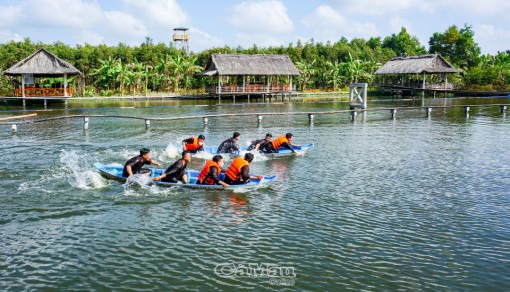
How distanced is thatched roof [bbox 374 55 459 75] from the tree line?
18.1 feet

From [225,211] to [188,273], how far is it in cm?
387

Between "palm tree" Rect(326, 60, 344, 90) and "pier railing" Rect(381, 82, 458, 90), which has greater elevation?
"palm tree" Rect(326, 60, 344, 90)

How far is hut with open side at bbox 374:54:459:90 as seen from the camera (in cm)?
6138

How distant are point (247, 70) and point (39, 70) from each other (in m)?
22.2

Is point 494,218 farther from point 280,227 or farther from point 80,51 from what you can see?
point 80,51

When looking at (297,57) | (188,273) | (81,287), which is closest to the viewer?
(81,287)

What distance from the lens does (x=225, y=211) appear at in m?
13.2

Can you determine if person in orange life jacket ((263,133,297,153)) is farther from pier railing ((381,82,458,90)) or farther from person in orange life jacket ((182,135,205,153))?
pier railing ((381,82,458,90))

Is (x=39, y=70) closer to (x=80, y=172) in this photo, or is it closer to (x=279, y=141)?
(x=80, y=172)

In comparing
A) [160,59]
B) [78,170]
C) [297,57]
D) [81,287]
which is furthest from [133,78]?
[81,287]

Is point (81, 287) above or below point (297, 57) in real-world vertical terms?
below

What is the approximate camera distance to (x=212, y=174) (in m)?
14.8

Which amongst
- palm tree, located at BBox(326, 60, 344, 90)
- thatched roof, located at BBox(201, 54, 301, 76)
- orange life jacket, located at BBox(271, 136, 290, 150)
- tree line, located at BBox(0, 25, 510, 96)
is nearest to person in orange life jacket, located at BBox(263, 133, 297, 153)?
orange life jacket, located at BBox(271, 136, 290, 150)

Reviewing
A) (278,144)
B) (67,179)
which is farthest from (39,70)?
(67,179)
